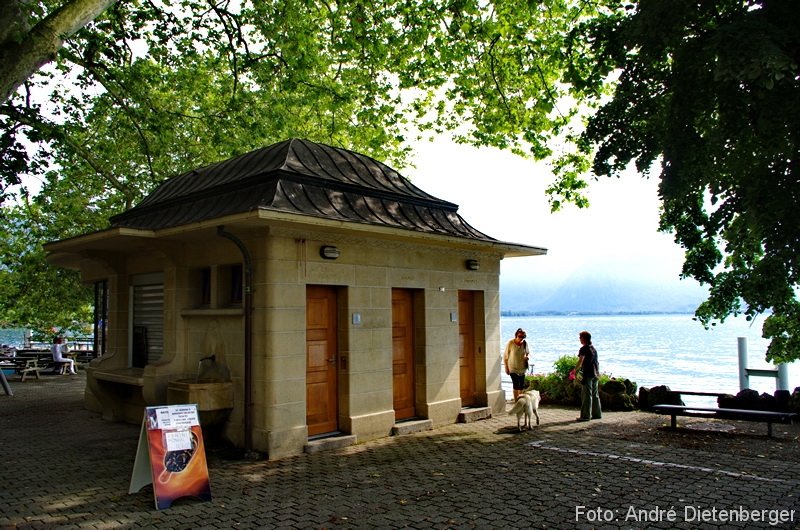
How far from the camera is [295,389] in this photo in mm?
8664

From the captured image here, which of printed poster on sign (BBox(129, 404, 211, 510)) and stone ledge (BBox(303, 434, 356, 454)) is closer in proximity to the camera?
printed poster on sign (BBox(129, 404, 211, 510))

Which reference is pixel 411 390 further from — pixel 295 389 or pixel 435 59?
pixel 435 59

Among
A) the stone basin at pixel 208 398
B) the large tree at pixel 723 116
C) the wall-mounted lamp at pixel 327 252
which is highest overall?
the large tree at pixel 723 116

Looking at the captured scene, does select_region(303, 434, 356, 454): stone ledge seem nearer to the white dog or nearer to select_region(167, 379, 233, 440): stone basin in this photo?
select_region(167, 379, 233, 440): stone basin

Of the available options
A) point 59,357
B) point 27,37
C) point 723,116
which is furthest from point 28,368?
point 723,116

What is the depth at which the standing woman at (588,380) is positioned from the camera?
11656 mm

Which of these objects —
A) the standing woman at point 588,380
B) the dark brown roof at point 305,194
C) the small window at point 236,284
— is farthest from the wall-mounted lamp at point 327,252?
the standing woman at point 588,380

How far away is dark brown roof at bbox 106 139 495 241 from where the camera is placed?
9.21 m

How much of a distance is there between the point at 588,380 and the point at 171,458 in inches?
329

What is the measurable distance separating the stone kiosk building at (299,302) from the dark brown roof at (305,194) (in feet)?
0.14

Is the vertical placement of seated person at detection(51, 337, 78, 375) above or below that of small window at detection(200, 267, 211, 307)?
below

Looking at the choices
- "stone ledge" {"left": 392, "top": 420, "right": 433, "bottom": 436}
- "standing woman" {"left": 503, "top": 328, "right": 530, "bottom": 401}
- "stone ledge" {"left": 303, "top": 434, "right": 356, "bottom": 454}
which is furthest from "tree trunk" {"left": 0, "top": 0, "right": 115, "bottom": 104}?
"standing woman" {"left": 503, "top": 328, "right": 530, "bottom": 401}

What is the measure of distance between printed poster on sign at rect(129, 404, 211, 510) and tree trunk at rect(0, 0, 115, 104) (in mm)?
4815

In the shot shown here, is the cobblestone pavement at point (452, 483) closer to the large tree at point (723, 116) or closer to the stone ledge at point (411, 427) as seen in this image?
the stone ledge at point (411, 427)
